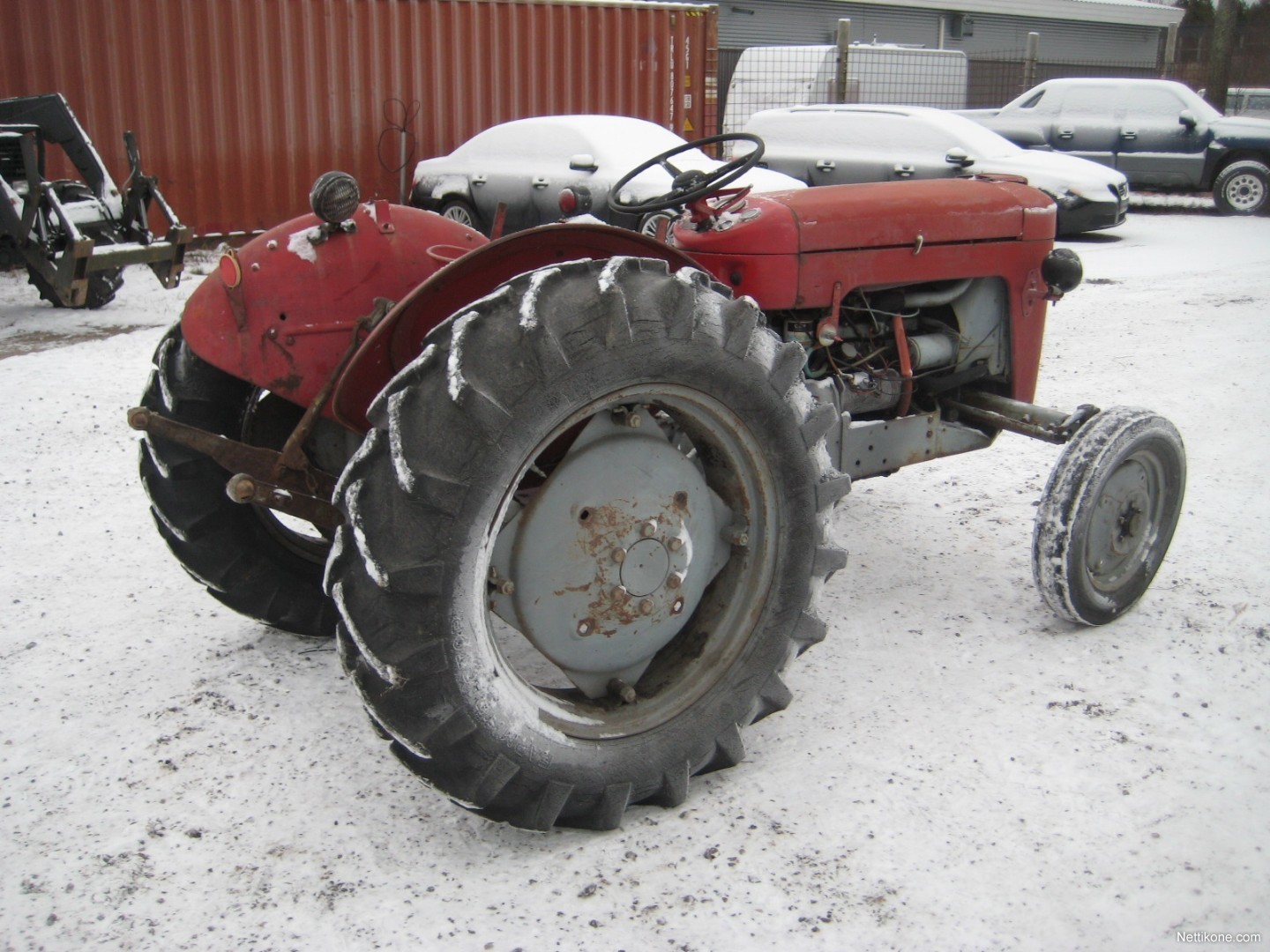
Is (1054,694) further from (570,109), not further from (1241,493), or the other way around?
(570,109)

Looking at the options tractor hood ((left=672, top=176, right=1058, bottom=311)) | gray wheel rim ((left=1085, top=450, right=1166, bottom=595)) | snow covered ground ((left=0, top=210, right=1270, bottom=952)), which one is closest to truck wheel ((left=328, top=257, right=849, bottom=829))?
snow covered ground ((left=0, top=210, right=1270, bottom=952))

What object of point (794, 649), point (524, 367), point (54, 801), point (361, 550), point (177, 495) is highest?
point (524, 367)

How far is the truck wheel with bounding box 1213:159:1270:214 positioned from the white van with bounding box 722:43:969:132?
4457 millimetres

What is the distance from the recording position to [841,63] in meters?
15.4

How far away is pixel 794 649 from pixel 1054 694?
0.91 metres

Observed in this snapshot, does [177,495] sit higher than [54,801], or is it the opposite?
[177,495]

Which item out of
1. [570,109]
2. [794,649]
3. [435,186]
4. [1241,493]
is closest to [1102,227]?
[570,109]

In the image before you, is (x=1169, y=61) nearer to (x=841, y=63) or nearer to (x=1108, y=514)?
(x=841, y=63)

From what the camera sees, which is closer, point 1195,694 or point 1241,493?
point 1195,694

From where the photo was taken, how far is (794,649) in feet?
8.26

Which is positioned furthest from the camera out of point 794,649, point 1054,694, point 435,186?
point 435,186

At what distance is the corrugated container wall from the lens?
32.0 ft

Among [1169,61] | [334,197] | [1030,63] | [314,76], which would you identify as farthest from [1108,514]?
[1169,61]

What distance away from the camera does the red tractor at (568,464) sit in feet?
6.52
